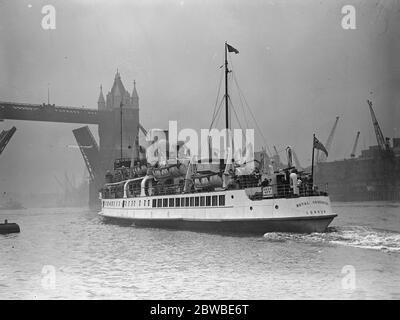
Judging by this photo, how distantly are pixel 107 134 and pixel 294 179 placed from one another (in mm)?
38031

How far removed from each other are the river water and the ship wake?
0.05 m

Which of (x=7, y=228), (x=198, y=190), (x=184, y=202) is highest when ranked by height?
(x=198, y=190)

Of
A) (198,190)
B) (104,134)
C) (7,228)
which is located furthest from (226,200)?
Result: (104,134)

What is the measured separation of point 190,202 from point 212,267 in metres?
16.4

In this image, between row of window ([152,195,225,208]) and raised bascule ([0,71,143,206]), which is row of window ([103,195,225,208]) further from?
raised bascule ([0,71,143,206])

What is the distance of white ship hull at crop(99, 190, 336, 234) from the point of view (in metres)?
26.3

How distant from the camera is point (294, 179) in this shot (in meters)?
26.5

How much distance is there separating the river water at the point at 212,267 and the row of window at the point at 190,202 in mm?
3298

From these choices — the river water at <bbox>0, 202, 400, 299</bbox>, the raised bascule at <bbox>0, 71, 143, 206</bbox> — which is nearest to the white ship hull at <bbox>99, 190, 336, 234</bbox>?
the river water at <bbox>0, 202, 400, 299</bbox>

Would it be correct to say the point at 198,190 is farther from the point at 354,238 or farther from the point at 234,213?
the point at 354,238

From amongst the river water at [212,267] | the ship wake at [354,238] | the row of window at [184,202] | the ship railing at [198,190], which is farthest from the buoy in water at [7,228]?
the ship wake at [354,238]

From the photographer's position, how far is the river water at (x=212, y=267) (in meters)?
13.0

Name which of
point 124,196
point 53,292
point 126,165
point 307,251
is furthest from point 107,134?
point 53,292

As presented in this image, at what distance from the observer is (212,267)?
17.3 m
